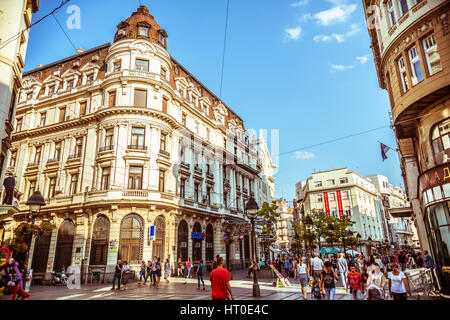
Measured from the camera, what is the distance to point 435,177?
1245 centimetres

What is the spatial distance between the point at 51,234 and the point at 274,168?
5082 cm

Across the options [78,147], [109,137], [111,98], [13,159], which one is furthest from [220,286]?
[13,159]

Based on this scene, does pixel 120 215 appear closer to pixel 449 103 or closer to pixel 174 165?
pixel 174 165

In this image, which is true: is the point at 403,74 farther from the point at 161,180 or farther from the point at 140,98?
the point at 140,98

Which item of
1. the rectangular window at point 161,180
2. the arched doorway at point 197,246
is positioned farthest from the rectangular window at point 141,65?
the arched doorway at point 197,246

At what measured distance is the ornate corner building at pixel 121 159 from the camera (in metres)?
24.1

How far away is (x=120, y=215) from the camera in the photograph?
2369cm

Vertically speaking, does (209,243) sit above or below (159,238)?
below

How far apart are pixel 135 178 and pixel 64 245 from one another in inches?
351

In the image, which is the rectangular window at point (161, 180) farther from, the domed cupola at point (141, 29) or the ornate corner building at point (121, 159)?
the domed cupola at point (141, 29)

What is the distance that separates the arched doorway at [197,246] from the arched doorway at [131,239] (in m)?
7.62

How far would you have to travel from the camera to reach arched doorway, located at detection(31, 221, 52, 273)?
1039 inches

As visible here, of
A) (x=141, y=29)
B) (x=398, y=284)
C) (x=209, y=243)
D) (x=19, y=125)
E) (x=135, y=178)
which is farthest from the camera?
(x=19, y=125)
